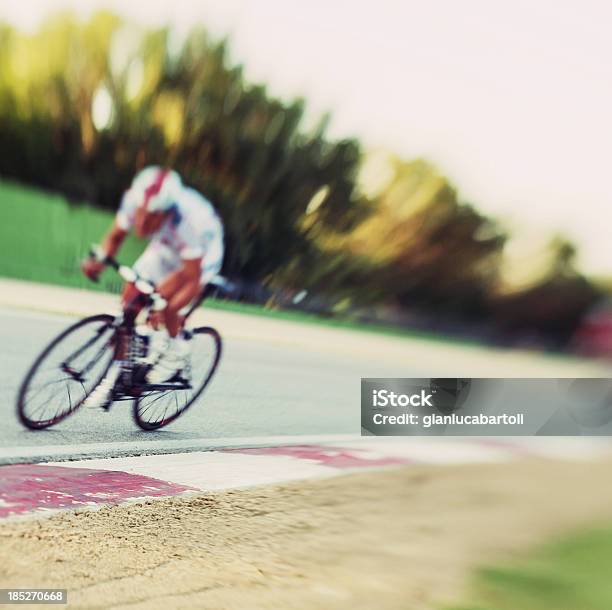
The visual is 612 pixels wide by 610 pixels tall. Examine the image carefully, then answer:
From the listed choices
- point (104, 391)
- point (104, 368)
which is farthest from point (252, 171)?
point (104, 391)

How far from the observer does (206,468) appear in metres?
5.00

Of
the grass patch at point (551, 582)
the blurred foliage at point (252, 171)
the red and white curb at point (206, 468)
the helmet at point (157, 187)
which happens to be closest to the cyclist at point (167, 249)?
the helmet at point (157, 187)

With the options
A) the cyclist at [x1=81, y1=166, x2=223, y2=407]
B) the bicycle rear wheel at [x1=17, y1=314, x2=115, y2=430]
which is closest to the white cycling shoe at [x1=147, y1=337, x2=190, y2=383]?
the cyclist at [x1=81, y1=166, x2=223, y2=407]

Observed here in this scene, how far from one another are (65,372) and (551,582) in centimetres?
311

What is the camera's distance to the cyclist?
4914 mm

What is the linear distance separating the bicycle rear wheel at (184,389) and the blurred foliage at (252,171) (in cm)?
56


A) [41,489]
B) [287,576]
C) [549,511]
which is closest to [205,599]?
[287,576]

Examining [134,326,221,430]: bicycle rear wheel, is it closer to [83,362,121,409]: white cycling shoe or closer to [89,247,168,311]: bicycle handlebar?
[83,362,121,409]: white cycling shoe

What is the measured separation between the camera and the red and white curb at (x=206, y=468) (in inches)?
158

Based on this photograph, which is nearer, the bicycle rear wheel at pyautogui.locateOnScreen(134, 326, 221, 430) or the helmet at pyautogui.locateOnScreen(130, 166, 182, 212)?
the helmet at pyautogui.locateOnScreen(130, 166, 182, 212)

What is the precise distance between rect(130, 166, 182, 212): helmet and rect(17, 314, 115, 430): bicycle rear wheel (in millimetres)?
828

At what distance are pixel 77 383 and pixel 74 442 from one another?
376 mm

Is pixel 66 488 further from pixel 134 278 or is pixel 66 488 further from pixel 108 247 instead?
pixel 108 247

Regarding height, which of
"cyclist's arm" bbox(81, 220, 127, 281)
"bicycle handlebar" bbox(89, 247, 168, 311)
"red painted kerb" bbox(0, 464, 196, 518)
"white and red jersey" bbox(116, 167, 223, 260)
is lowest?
"red painted kerb" bbox(0, 464, 196, 518)
